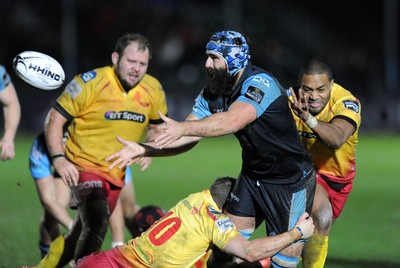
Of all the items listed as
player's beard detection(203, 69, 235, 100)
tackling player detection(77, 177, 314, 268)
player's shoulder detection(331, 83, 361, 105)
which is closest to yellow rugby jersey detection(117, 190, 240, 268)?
tackling player detection(77, 177, 314, 268)

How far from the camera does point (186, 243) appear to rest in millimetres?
6230

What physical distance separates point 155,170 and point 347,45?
12502 millimetres

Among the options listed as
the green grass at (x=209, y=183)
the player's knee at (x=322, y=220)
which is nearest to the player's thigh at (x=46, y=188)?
the green grass at (x=209, y=183)

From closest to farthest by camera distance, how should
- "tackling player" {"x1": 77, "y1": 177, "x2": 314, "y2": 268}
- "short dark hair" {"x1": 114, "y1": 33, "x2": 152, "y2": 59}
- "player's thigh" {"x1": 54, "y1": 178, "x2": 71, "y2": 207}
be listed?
"tackling player" {"x1": 77, "y1": 177, "x2": 314, "y2": 268}
"short dark hair" {"x1": 114, "y1": 33, "x2": 152, "y2": 59}
"player's thigh" {"x1": 54, "y1": 178, "x2": 71, "y2": 207}

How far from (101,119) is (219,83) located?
6.05 ft

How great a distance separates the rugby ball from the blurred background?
14884mm

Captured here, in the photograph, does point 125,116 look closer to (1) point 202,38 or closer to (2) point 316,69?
(2) point 316,69

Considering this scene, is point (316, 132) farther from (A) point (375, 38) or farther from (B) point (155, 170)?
(A) point (375, 38)

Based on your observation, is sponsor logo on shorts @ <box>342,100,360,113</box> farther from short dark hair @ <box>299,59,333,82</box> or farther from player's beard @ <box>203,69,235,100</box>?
player's beard @ <box>203,69,235,100</box>

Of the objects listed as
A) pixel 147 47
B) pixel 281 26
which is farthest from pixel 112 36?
pixel 147 47

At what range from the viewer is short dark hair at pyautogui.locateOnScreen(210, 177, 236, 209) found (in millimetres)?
7262

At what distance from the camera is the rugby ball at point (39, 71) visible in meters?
7.64

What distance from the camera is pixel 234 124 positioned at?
640cm

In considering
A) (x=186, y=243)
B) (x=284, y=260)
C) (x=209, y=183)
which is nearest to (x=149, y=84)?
(x=284, y=260)
